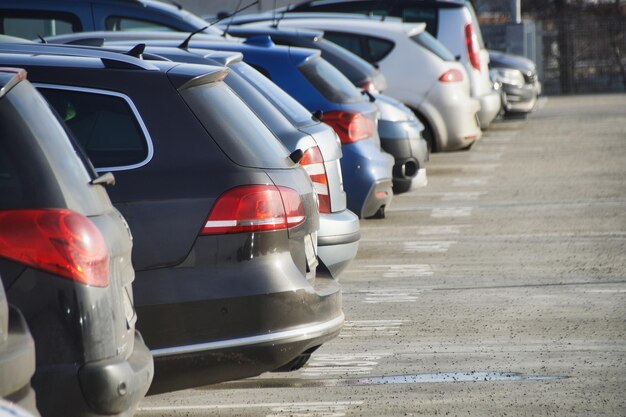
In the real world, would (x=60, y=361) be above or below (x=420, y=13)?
above

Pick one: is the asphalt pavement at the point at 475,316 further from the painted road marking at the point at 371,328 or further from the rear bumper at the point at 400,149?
the rear bumper at the point at 400,149

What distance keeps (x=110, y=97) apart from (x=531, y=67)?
2142 centimetres

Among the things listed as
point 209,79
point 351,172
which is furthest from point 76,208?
point 351,172

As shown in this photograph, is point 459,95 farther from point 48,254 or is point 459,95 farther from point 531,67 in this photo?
point 48,254

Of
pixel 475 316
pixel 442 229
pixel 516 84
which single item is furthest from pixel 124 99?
pixel 516 84

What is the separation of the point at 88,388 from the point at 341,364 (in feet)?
9.90

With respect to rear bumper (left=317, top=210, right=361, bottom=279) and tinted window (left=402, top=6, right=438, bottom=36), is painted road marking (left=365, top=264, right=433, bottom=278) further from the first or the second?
tinted window (left=402, top=6, right=438, bottom=36)

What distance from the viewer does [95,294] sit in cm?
433

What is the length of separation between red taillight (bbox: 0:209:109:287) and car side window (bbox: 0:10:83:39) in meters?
9.60

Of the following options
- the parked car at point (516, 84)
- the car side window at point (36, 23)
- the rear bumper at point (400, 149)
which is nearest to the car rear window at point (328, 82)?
the rear bumper at point (400, 149)

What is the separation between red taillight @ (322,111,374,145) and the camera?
10867 millimetres

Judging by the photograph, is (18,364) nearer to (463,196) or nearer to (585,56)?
(463,196)

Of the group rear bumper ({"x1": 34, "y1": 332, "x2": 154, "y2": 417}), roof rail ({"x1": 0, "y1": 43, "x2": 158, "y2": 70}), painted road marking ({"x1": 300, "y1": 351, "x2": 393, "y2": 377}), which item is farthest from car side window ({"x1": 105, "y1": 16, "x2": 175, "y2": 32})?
rear bumper ({"x1": 34, "y1": 332, "x2": 154, "y2": 417})

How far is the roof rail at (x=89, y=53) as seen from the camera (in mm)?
5820
